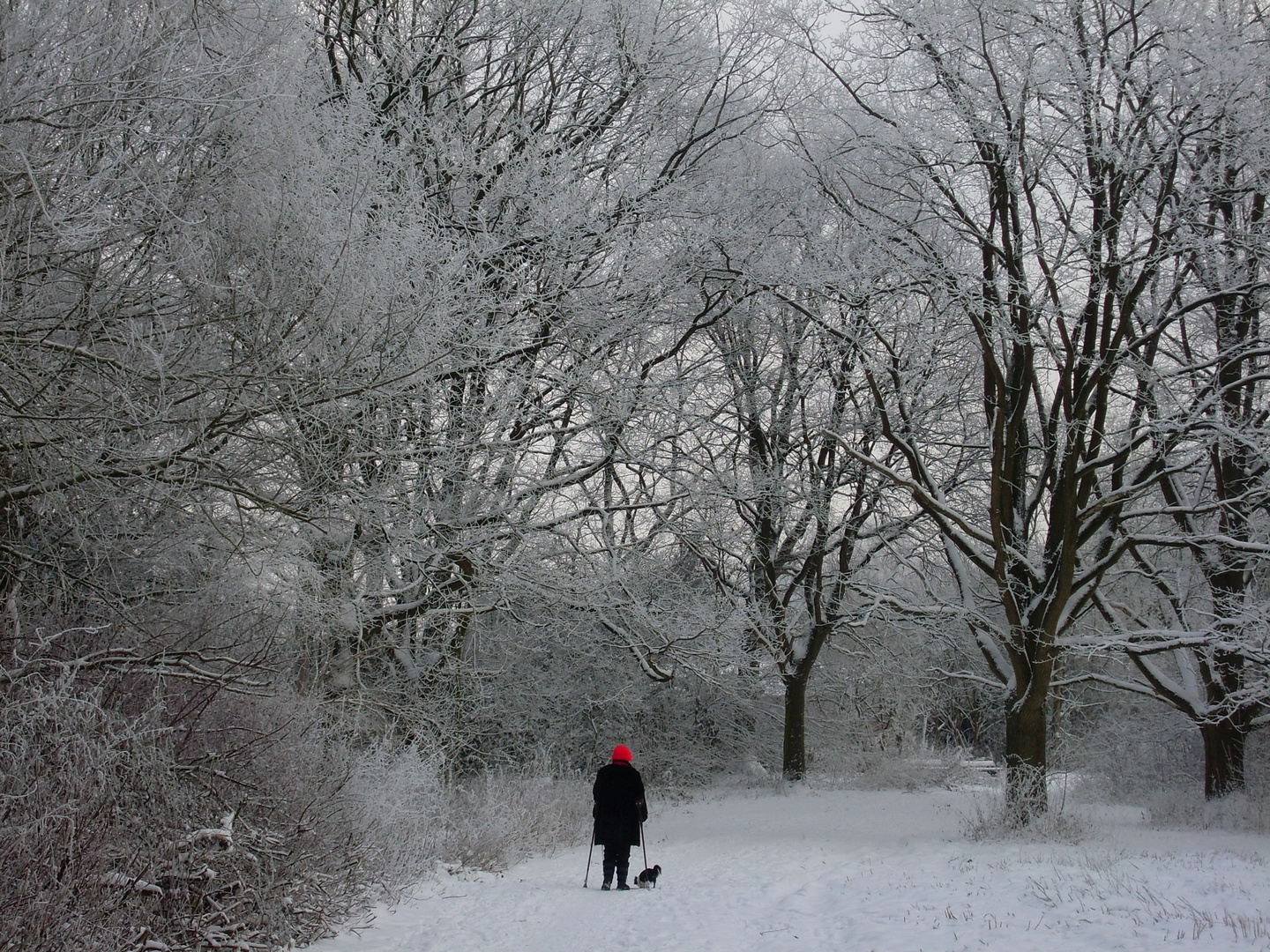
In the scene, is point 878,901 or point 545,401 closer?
point 878,901

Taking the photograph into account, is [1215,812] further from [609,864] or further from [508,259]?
[508,259]

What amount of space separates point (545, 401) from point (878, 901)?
7180 mm

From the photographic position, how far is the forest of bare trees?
5.55 metres

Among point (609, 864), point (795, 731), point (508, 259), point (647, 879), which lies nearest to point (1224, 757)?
point (795, 731)

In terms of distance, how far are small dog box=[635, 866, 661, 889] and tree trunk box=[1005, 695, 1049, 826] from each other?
4.87m

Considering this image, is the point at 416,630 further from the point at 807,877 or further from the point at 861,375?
the point at 861,375

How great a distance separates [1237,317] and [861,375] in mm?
5526

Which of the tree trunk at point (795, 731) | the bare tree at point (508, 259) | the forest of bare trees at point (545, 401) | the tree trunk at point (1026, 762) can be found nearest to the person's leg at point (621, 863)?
the forest of bare trees at point (545, 401)

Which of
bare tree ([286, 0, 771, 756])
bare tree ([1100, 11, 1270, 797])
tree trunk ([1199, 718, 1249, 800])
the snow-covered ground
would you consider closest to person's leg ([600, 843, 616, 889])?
the snow-covered ground

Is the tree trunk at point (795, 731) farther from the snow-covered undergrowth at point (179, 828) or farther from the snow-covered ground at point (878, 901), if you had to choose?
the snow-covered undergrowth at point (179, 828)

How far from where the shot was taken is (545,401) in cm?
1223

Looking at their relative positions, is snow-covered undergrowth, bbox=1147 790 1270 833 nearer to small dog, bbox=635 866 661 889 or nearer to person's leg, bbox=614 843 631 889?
small dog, bbox=635 866 661 889

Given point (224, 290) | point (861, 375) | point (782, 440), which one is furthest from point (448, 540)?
point (782, 440)

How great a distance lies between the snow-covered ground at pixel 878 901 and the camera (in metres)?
5.94
